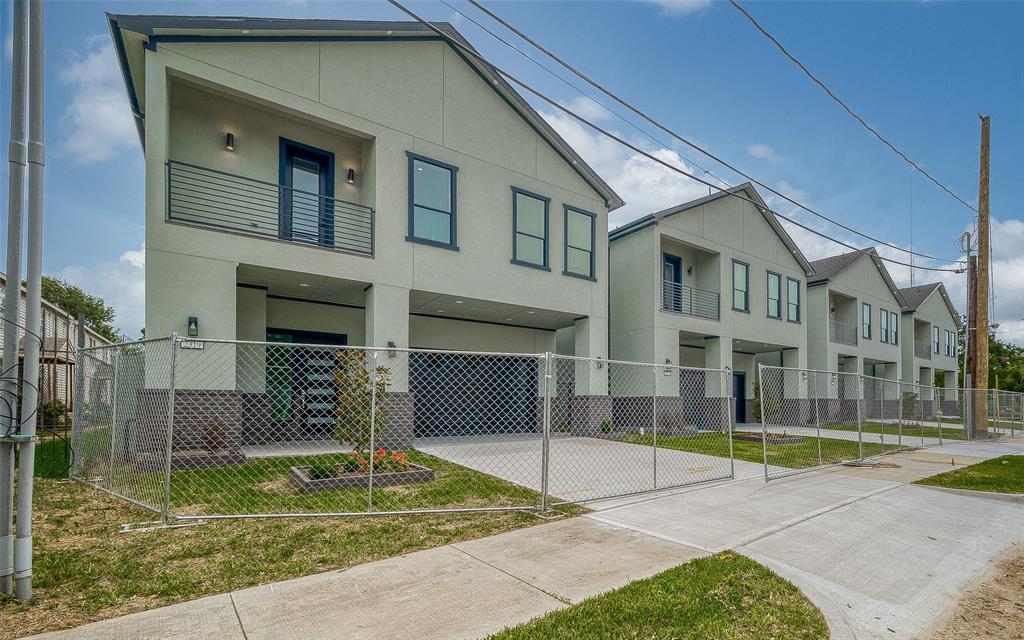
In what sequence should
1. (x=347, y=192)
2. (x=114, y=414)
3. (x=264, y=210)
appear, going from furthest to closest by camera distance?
(x=347, y=192) → (x=264, y=210) → (x=114, y=414)

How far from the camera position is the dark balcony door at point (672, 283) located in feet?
60.2

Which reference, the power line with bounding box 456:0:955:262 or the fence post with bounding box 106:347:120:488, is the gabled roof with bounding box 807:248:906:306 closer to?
the power line with bounding box 456:0:955:262

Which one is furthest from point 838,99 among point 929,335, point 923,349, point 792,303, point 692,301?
point 929,335

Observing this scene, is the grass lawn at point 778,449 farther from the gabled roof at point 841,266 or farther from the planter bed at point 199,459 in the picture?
the gabled roof at point 841,266

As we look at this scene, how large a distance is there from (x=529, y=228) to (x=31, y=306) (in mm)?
11400

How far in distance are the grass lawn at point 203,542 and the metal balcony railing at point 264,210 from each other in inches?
204

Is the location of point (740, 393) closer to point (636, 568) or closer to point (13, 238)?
point (636, 568)

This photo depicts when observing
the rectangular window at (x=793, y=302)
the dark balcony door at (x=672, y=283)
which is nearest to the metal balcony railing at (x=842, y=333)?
the rectangular window at (x=793, y=302)

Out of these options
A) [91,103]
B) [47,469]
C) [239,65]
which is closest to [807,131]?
[239,65]

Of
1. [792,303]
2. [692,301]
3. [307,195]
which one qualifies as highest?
[307,195]

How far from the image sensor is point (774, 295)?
21.6m

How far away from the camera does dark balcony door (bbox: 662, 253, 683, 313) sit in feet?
60.2

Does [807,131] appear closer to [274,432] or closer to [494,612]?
[494,612]

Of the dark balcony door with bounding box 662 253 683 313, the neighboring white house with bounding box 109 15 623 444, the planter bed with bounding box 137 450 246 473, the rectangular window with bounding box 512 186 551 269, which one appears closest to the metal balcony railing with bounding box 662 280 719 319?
the dark balcony door with bounding box 662 253 683 313
